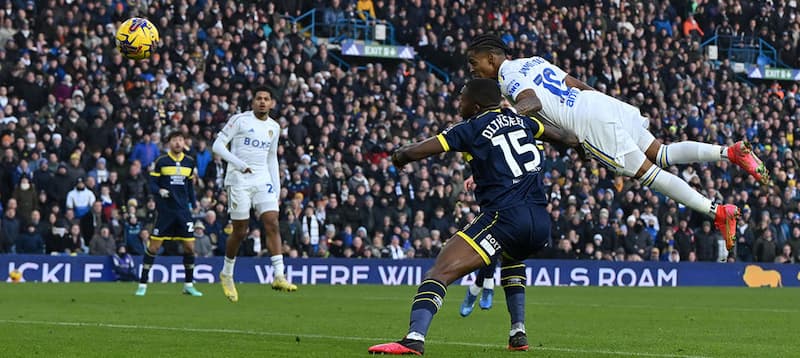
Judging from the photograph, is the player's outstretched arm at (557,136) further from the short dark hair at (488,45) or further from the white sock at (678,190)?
the white sock at (678,190)

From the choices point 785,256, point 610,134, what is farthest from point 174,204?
point 785,256

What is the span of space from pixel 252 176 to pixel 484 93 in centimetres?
836

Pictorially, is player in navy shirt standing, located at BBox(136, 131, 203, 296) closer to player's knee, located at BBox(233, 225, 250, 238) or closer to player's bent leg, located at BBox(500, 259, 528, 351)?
player's knee, located at BBox(233, 225, 250, 238)

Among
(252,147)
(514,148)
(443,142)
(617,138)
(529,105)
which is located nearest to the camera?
(443,142)

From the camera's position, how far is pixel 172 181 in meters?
19.2

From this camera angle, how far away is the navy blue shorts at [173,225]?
62.7 ft

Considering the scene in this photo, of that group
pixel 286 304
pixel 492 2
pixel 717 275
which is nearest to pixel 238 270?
pixel 286 304

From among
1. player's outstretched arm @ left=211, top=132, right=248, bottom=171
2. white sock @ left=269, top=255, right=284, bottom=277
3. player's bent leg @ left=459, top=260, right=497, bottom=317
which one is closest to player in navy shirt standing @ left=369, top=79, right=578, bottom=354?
player's bent leg @ left=459, top=260, right=497, bottom=317

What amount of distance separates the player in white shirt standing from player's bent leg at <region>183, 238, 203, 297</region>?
1.76 m

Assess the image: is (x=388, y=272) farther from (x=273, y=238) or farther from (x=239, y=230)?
(x=239, y=230)

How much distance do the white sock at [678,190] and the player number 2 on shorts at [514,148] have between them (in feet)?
9.51

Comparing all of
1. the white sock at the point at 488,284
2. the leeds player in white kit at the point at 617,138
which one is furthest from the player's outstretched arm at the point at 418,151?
the white sock at the point at 488,284

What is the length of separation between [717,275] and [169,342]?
2218cm

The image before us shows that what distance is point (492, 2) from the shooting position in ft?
125
